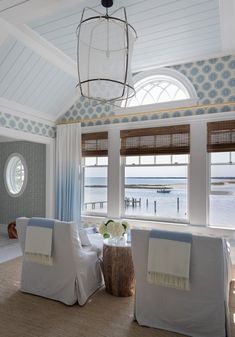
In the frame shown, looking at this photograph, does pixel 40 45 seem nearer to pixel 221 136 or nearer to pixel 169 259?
pixel 221 136

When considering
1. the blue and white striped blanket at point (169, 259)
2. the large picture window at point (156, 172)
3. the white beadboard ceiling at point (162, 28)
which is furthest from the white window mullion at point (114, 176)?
the blue and white striped blanket at point (169, 259)

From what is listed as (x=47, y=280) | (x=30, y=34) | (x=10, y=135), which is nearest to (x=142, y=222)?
(x=47, y=280)

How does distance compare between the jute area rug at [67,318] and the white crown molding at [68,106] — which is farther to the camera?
the white crown molding at [68,106]

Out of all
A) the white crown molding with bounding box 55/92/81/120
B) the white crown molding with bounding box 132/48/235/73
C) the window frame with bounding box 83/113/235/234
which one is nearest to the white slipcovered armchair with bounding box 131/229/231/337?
the window frame with bounding box 83/113/235/234

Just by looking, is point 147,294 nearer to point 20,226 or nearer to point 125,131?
point 20,226

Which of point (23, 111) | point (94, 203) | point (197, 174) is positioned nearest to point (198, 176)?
point (197, 174)

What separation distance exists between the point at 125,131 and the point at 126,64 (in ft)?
8.19

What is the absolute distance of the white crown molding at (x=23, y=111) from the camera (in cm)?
460

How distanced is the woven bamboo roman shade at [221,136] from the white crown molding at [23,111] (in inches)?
129

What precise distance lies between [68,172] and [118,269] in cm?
285

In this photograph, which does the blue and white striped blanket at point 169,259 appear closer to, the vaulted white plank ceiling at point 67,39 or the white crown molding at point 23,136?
the vaulted white plank ceiling at point 67,39

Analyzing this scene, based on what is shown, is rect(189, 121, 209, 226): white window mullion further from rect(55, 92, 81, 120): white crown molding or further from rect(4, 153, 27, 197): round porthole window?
rect(4, 153, 27, 197): round porthole window

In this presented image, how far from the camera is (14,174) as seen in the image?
6.96 m

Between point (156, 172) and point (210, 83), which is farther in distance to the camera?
point (156, 172)
